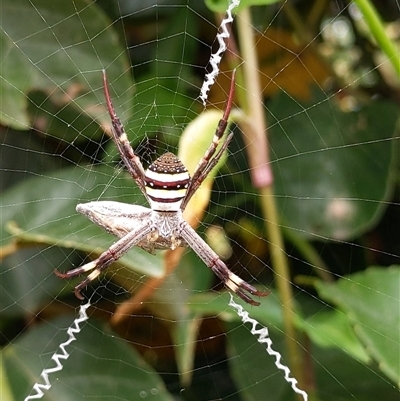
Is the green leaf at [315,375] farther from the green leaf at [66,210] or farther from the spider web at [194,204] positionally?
the green leaf at [66,210]

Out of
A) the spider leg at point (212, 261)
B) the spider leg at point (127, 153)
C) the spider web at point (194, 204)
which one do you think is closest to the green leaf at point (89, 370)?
the spider web at point (194, 204)

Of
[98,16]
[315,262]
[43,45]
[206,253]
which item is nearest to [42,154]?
[43,45]

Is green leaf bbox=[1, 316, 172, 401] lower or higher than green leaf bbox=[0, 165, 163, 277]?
lower

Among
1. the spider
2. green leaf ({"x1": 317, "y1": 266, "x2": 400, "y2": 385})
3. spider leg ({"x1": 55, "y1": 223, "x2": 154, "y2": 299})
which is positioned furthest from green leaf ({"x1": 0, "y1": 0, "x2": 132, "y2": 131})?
green leaf ({"x1": 317, "y1": 266, "x2": 400, "y2": 385})

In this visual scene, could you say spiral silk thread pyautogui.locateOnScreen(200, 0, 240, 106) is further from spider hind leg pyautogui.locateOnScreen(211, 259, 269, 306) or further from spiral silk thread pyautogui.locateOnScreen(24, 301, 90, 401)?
spiral silk thread pyautogui.locateOnScreen(24, 301, 90, 401)

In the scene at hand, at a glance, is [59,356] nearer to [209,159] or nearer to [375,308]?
[209,159]

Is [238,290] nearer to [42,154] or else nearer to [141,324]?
[141,324]
